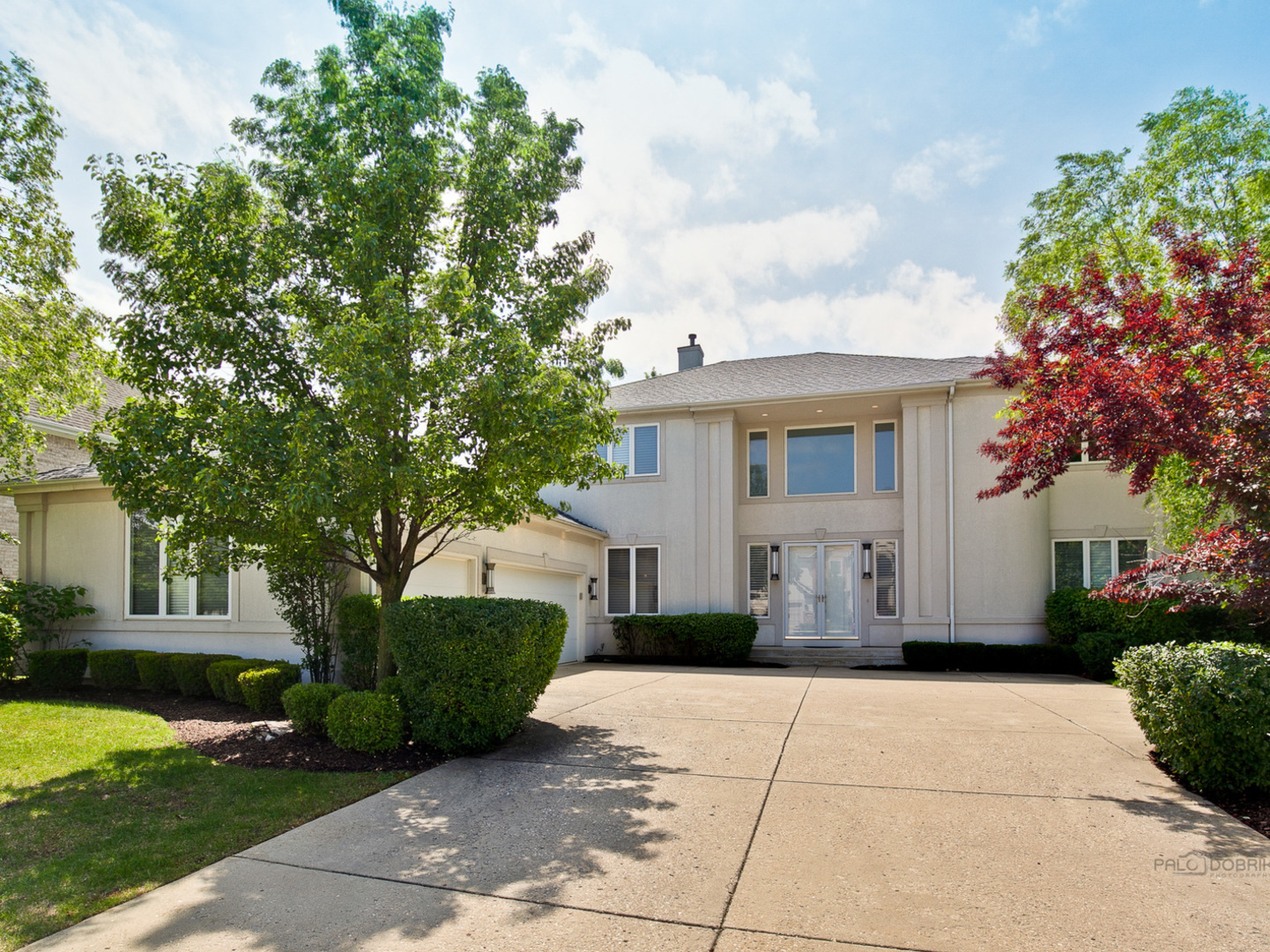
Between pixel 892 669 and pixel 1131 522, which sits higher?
pixel 1131 522

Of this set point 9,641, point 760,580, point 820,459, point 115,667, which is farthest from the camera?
point 820,459

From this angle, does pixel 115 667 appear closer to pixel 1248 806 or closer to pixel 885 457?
pixel 1248 806

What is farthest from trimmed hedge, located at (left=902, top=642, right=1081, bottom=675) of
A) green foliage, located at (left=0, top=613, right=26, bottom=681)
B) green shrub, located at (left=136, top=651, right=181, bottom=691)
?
green foliage, located at (left=0, top=613, right=26, bottom=681)

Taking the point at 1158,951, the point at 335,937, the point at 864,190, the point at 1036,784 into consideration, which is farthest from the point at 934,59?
the point at 335,937

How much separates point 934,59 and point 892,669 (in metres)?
10.5

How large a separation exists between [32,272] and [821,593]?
48.3ft

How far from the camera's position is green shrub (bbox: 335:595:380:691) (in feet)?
28.8

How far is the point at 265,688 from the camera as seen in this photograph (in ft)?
27.6

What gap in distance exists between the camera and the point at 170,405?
A: 717 cm

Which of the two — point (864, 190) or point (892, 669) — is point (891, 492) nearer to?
point (892, 669)

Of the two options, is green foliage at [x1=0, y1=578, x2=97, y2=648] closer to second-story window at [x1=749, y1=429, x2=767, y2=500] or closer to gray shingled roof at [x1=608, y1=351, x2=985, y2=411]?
gray shingled roof at [x1=608, y1=351, x2=985, y2=411]

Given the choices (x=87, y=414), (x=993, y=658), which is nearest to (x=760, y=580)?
(x=993, y=658)

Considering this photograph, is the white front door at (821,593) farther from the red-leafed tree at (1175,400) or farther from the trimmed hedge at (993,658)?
the red-leafed tree at (1175,400)

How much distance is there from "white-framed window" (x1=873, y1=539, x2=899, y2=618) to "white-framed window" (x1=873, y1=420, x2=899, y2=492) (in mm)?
1268
